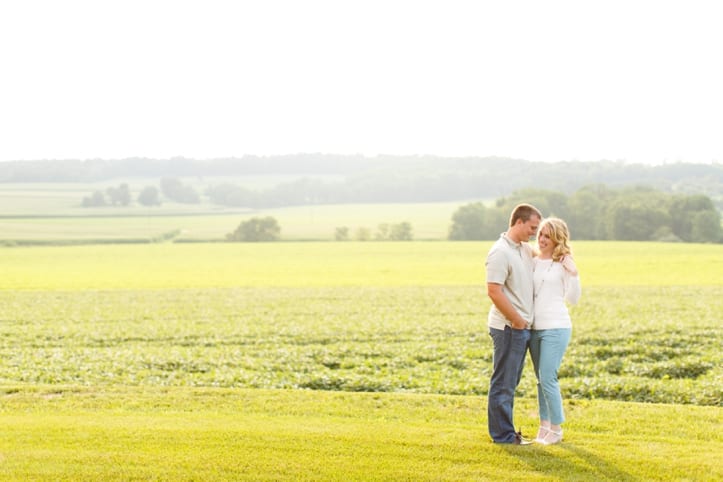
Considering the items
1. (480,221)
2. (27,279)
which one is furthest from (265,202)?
(27,279)

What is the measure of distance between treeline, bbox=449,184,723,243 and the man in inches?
4285

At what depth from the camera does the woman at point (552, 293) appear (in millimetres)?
10820

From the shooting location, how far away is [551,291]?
1100 centimetres

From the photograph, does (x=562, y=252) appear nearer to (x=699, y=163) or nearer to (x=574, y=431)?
(x=574, y=431)

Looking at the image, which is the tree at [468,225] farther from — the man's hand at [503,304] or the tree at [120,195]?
the man's hand at [503,304]

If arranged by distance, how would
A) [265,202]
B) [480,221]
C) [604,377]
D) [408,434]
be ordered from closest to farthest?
[408,434] → [604,377] → [480,221] → [265,202]

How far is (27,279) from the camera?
64312 mm

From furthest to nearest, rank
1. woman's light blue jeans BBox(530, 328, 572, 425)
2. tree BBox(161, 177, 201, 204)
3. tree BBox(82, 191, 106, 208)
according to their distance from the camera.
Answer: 1. tree BBox(161, 177, 201, 204)
2. tree BBox(82, 191, 106, 208)
3. woman's light blue jeans BBox(530, 328, 572, 425)

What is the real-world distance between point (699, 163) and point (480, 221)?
314ft

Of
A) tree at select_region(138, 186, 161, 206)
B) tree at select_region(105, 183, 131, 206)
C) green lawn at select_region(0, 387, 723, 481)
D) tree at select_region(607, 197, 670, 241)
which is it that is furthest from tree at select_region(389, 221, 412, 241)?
green lawn at select_region(0, 387, 723, 481)

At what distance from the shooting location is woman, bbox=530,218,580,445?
1082 cm

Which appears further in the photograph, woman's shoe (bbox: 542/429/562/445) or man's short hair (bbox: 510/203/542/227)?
woman's shoe (bbox: 542/429/562/445)

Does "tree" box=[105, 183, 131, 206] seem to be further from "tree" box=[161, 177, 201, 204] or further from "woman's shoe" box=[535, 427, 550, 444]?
"woman's shoe" box=[535, 427, 550, 444]

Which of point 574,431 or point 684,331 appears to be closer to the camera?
point 574,431
